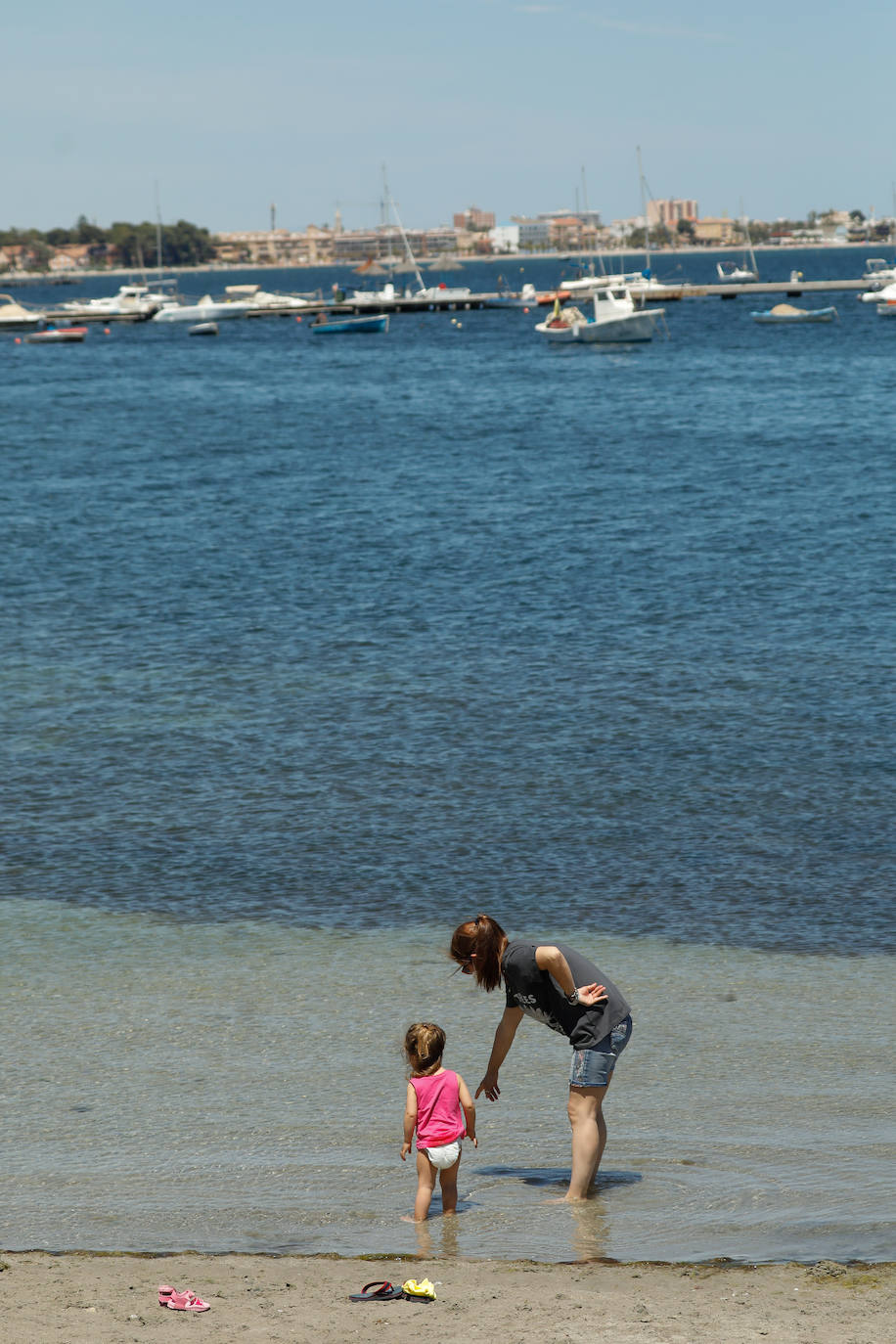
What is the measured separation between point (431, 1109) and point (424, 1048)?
324 mm

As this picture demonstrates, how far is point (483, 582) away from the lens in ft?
86.6

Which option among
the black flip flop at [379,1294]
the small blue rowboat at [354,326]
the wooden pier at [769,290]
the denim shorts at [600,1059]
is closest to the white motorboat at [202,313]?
the small blue rowboat at [354,326]

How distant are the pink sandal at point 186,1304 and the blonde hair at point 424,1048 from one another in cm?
142

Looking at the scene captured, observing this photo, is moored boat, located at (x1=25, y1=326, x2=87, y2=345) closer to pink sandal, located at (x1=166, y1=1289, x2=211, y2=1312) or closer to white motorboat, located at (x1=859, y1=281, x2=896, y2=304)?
white motorboat, located at (x1=859, y1=281, x2=896, y2=304)

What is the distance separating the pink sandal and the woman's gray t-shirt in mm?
1938

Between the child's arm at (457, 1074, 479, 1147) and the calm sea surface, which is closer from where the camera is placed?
the child's arm at (457, 1074, 479, 1147)

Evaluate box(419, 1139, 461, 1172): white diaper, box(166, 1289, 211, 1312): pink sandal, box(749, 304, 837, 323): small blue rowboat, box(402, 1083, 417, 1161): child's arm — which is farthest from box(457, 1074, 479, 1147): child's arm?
box(749, 304, 837, 323): small blue rowboat

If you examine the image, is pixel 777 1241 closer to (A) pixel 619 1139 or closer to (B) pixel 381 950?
(A) pixel 619 1139

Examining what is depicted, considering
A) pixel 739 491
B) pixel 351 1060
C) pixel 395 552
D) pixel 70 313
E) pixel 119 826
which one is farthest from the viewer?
pixel 70 313

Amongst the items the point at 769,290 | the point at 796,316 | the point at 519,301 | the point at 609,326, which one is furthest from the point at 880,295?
the point at 609,326

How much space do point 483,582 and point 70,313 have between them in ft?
425

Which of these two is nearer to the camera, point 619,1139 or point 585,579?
point 619,1139

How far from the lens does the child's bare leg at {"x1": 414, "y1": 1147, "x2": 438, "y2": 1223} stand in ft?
23.2

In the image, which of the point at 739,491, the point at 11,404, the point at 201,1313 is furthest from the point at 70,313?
the point at 201,1313
